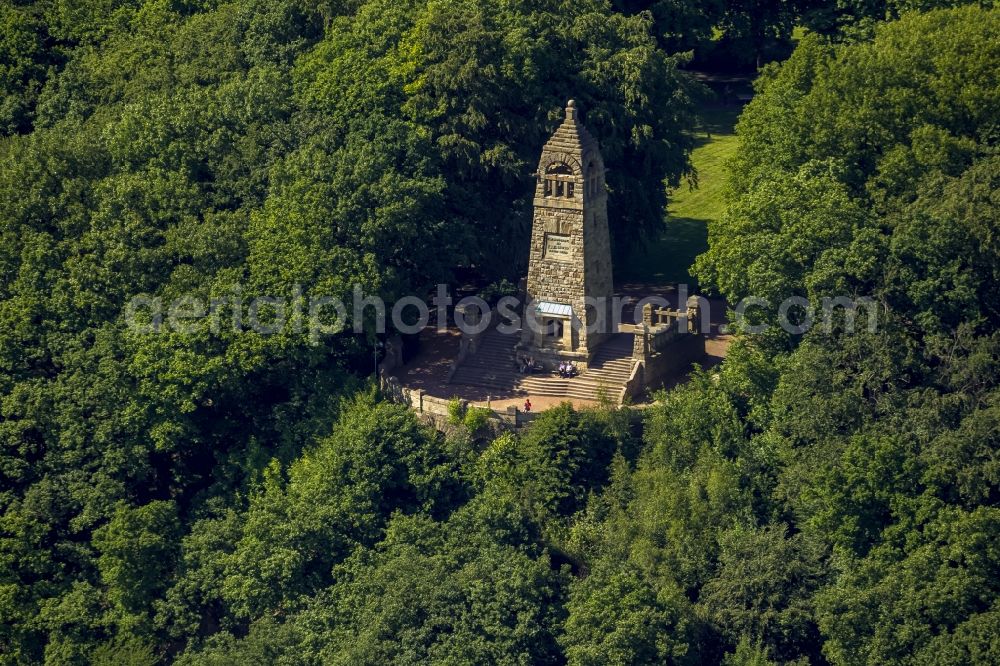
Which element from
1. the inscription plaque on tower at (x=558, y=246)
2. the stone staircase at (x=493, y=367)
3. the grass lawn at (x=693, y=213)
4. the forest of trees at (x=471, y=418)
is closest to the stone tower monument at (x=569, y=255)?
the inscription plaque on tower at (x=558, y=246)

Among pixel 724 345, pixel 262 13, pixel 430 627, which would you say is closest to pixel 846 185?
pixel 724 345

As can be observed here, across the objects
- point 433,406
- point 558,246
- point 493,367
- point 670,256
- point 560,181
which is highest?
point 560,181

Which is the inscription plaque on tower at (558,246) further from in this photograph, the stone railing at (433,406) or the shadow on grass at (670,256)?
the shadow on grass at (670,256)

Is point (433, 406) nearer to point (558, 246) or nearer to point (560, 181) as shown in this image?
point (558, 246)

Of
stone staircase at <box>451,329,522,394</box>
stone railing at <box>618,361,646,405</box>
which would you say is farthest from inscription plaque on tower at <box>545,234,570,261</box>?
stone railing at <box>618,361,646,405</box>

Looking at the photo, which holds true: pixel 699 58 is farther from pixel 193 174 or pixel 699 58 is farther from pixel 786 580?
pixel 786 580

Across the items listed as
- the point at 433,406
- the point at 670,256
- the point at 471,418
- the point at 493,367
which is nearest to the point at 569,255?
the point at 493,367
